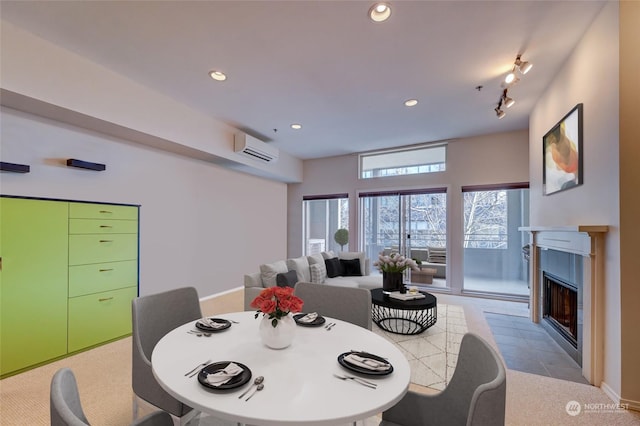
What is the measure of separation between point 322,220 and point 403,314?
3.47m

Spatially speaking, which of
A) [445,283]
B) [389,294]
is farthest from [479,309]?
[389,294]

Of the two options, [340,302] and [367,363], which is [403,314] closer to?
[340,302]

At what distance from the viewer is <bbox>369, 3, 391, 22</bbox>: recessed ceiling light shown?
2.04m

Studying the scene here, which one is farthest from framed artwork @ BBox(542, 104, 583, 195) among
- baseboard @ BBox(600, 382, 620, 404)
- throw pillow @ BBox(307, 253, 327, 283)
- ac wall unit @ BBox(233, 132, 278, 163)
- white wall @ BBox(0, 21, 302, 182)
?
white wall @ BBox(0, 21, 302, 182)

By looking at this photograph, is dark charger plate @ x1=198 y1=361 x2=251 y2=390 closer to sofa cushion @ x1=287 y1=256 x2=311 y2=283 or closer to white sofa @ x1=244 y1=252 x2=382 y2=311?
white sofa @ x1=244 y1=252 x2=382 y2=311

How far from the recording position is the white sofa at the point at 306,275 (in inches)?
130

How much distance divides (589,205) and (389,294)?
6.91 ft

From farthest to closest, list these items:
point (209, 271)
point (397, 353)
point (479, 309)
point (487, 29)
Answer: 1. point (209, 271)
2. point (479, 309)
3. point (487, 29)
4. point (397, 353)

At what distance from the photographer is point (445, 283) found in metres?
5.48

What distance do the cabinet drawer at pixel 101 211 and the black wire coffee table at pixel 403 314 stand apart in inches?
124

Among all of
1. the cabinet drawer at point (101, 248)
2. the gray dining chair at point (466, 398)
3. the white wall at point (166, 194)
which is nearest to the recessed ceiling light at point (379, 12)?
the gray dining chair at point (466, 398)

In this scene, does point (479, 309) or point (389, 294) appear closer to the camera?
point (389, 294)

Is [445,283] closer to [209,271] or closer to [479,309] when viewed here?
[479,309]

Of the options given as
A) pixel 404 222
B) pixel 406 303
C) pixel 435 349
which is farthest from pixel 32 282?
pixel 404 222
